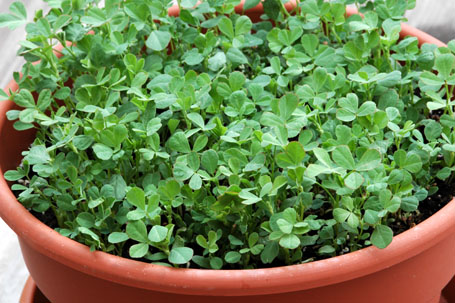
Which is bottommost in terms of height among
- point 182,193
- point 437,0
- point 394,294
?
point 437,0

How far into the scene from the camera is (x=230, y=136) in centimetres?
98

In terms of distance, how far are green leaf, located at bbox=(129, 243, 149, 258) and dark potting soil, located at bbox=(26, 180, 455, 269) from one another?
0.18 ft

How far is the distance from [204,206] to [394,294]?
0.91 ft

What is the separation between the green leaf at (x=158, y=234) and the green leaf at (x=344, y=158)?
0.77 ft

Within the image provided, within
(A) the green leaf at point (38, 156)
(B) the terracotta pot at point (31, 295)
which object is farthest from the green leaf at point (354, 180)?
(B) the terracotta pot at point (31, 295)

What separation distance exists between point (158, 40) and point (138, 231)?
373 millimetres

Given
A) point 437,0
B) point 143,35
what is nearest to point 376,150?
point 143,35

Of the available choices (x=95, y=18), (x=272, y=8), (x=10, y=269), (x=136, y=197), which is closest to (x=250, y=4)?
(x=272, y=8)

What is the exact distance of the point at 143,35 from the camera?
123cm

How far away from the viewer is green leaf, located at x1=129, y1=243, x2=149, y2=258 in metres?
0.90

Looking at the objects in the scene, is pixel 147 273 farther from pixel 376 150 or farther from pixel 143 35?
pixel 143 35

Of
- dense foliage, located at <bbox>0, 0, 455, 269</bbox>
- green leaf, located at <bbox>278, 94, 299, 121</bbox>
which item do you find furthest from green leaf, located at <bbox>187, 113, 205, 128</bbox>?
green leaf, located at <bbox>278, 94, 299, 121</bbox>

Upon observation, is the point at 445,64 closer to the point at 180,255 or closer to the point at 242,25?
the point at 242,25

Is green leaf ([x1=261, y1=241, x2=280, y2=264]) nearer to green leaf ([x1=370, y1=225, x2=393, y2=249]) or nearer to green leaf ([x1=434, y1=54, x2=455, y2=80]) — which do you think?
green leaf ([x1=370, y1=225, x2=393, y2=249])
